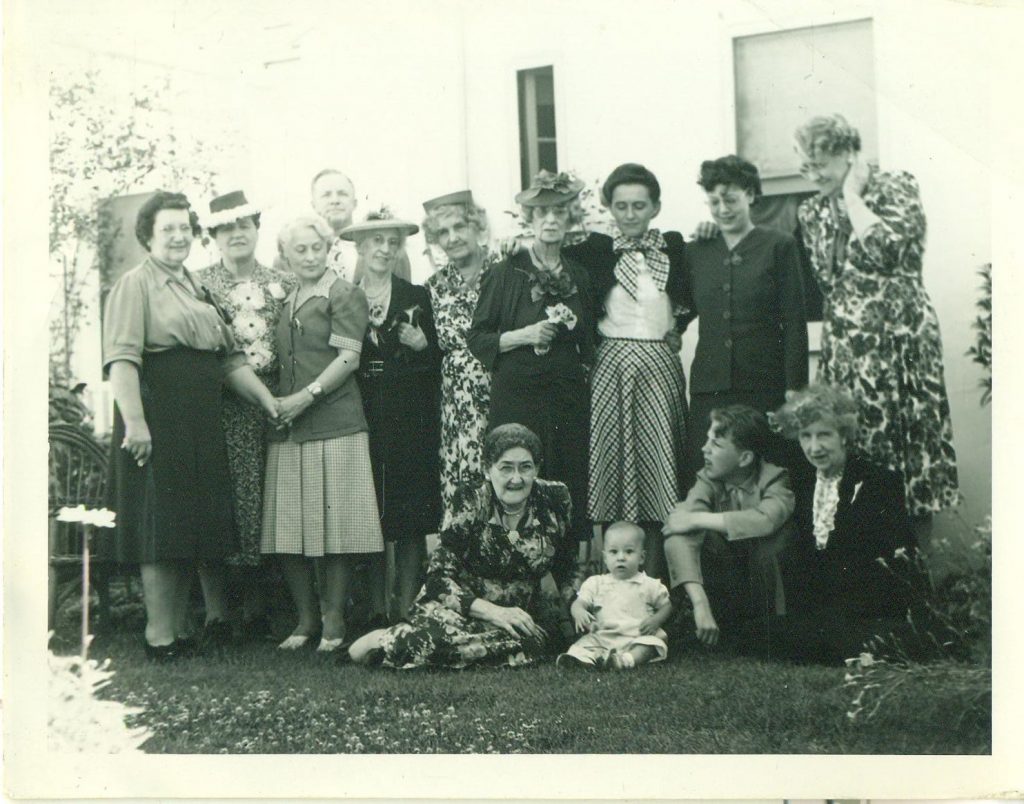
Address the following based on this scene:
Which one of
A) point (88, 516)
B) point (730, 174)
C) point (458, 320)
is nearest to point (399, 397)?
point (458, 320)

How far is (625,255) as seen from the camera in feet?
18.5

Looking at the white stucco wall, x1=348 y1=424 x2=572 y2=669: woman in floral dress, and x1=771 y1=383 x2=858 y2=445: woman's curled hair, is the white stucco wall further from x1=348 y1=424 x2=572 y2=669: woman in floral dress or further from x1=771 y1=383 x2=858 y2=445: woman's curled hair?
x1=348 y1=424 x2=572 y2=669: woman in floral dress

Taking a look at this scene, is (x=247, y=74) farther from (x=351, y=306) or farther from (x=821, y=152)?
(x=821, y=152)

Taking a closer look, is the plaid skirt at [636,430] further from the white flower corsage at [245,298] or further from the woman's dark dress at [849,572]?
the white flower corsage at [245,298]

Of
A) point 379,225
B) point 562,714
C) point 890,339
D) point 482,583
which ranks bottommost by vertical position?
point 562,714

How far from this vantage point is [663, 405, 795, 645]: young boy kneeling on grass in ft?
17.6

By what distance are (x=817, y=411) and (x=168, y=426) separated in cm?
264

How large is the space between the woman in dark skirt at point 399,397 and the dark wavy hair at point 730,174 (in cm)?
124

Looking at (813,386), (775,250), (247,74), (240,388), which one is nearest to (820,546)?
(813,386)

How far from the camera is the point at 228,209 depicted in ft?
19.1

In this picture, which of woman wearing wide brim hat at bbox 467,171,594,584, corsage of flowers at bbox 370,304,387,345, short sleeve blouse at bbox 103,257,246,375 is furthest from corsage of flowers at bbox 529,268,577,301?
short sleeve blouse at bbox 103,257,246,375

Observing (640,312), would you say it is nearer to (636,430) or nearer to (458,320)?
(636,430)

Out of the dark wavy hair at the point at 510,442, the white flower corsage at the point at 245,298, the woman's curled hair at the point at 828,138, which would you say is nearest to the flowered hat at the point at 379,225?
the white flower corsage at the point at 245,298

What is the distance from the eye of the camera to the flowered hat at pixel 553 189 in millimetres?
5645
